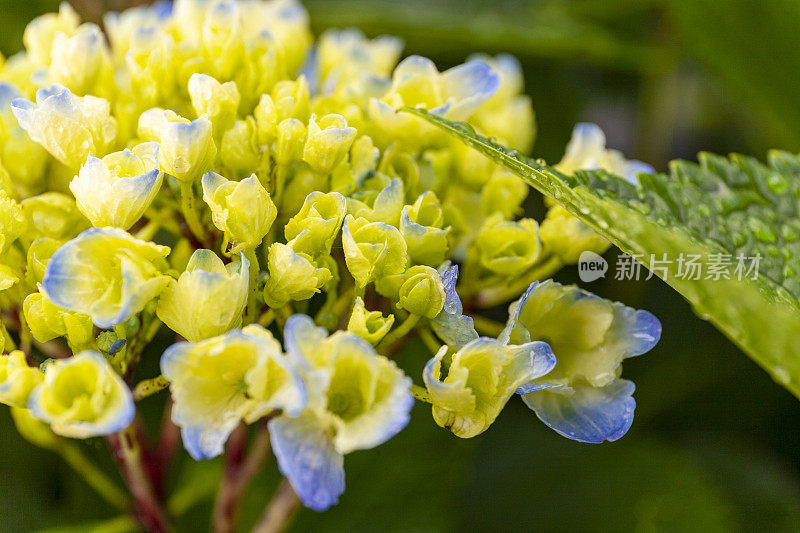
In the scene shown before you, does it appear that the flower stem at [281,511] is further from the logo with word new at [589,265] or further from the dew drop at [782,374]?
the dew drop at [782,374]

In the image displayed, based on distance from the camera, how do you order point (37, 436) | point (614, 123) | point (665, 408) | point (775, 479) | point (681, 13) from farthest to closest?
point (614, 123) < point (665, 408) < point (775, 479) < point (681, 13) < point (37, 436)

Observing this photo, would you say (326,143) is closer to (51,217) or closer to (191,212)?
(191,212)

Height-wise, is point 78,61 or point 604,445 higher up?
point 78,61

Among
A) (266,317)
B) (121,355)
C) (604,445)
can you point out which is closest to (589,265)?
(266,317)

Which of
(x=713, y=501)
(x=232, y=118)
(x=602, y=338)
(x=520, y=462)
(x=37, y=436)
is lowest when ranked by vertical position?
(x=520, y=462)

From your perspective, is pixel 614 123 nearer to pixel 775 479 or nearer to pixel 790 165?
pixel 775 479

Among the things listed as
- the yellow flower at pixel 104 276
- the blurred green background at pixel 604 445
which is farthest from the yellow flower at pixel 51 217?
the blurred green background at pixel 604 445

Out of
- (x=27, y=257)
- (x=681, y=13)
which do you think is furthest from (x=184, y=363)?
(x=681, y=13)
